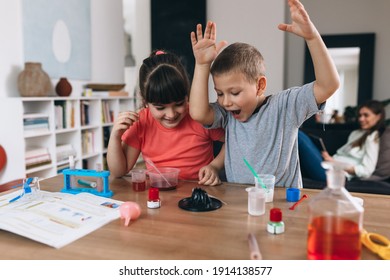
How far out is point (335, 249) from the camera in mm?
636

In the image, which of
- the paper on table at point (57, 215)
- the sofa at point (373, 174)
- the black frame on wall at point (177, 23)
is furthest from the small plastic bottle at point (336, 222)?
the black frame on wall at point (177, 23)

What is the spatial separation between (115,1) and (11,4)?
1783 mm

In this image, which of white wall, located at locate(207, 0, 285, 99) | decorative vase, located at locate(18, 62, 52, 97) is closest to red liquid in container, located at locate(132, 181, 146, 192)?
decorative vase, located at locate(18, 62, 52, 97)

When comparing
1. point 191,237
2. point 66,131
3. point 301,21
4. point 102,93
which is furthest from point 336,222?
point 102,93

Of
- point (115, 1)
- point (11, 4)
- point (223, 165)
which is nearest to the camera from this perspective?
point (223, 165)

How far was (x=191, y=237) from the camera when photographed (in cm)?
79

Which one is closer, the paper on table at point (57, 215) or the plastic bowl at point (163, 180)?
the paper on table at point (57, 215)

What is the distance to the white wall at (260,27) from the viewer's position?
15.5 ft

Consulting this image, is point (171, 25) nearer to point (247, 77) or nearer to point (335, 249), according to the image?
point (247, 77)

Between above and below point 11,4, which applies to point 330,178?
below

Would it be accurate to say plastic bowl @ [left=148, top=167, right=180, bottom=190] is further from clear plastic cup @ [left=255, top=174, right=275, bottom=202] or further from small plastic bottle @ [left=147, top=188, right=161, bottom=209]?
clear plastic cup @ [left=255, top=174, right=275, bottom=202]

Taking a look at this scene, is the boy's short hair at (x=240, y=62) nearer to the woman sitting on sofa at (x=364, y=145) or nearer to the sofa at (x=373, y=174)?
the sofa at (x=373, y=174)

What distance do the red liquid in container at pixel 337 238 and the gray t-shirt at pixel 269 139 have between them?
2.21ft
